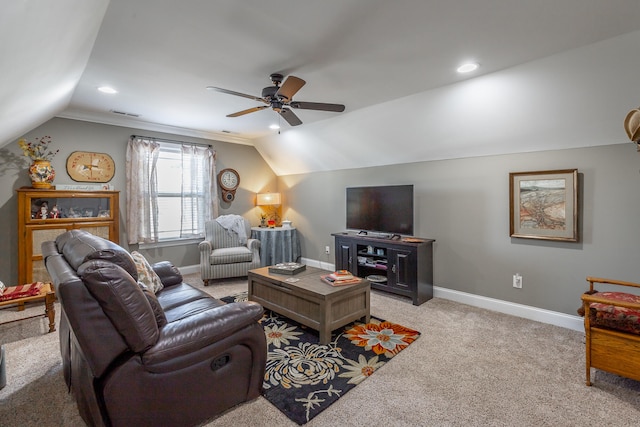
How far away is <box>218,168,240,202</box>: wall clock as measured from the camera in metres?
5.51

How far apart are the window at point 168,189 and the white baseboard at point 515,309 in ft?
13.1

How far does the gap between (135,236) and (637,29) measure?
18.9 ft

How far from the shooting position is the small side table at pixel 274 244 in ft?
17.5

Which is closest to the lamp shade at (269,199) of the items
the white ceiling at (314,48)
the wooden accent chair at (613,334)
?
the white ceiling at (314,48)

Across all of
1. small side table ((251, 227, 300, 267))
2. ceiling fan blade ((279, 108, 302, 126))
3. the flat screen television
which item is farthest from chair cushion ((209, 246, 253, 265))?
ceiling fan blade ((279, 108, 302, 126))

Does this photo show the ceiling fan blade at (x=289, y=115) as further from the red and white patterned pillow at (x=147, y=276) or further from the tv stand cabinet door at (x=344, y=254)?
the tv stand cabinet door at (x=344, y=254)

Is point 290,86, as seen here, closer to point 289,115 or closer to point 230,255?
point 289,115

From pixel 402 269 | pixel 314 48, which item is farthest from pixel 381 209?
pixel 314 48

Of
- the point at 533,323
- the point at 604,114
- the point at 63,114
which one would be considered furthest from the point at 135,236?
the point at 604,114

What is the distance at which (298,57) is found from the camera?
97.8 inches

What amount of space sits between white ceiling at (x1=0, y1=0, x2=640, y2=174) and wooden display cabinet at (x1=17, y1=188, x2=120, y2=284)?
83cm

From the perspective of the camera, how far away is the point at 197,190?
17.2 feet

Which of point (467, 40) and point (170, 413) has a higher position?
point (467, 40)

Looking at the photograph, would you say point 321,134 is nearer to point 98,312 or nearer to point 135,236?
point 135,236
